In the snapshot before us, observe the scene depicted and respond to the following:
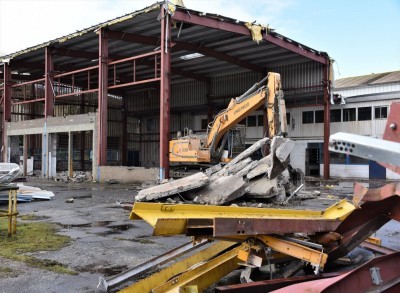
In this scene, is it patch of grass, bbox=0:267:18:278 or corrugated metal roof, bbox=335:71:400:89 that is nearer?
patch of grass, bbox=0:267:18:278

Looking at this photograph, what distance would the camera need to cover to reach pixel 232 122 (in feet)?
54.2

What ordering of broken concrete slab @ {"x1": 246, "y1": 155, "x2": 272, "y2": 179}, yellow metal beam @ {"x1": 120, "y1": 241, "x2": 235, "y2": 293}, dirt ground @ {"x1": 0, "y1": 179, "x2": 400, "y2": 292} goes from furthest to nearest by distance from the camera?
broken concrete slab @ {"x1": 246, "y1": 155, "x2": 272, "y2": 179}
dirt ground @ {"x1": 0, "y1": 179, "x2": 400, "y2": 292}
yellow metal beam @ {"x1": 120, "y1": 241, "x2": 235, "y2": 293}

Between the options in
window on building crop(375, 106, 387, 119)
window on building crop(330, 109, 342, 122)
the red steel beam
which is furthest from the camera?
window on building crop(330, 109, 342, 122)

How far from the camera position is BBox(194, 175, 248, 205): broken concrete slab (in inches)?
425

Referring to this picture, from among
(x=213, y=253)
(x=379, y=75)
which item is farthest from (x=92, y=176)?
(x=379, y=75)

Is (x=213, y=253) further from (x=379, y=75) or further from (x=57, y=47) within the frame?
(x=379, y=75)

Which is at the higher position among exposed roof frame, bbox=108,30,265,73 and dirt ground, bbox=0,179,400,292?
exposed roof frame, bbox=108,30,265,73

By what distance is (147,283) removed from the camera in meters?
4.17

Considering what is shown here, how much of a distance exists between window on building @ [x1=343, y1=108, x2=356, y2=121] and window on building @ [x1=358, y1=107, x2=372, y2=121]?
1.37ft

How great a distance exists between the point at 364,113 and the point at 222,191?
17.6 metres

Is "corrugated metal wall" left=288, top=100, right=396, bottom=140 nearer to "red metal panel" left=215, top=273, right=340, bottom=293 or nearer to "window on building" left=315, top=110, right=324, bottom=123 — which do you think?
"window on building" left=315, top=110, right=324, bottom=123

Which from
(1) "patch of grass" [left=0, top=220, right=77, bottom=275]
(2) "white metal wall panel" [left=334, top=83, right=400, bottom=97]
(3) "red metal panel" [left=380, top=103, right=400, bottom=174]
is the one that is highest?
(2) "white metal wall panel" [left=334, top=83, right=400, bottom=97]

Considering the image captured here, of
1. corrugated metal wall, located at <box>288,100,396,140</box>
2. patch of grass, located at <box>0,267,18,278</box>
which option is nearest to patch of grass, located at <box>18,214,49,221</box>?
patch of grass, located at <box>0,267,18,278</box>

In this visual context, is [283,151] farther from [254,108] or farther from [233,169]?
[254,108]
